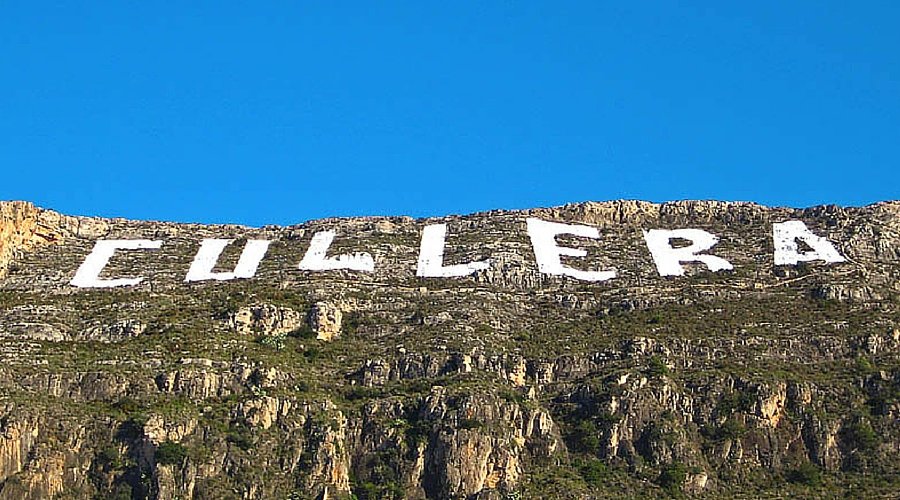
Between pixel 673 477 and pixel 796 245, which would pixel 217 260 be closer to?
pixel 796 245

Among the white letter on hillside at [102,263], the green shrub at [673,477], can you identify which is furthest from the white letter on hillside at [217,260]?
the green shrub at [673,477]

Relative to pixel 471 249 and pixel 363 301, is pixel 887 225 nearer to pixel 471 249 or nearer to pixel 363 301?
pixel 471 249

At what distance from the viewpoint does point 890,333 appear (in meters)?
135

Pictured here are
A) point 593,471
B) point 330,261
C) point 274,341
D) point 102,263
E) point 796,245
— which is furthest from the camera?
point 102,263

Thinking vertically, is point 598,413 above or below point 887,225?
below

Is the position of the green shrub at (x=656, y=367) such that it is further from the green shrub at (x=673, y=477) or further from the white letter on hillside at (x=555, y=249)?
the white letter on hillside at (x=555, y=249)

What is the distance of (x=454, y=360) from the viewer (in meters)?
132

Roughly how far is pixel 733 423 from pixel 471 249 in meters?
33.4

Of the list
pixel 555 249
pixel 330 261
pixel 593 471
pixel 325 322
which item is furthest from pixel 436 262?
pixel 593 471

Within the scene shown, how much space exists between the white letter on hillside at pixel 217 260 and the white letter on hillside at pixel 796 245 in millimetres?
38575

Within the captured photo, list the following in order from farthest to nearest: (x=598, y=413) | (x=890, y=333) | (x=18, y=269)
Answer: (x=18, y=269)
(x=890, y=333)
(x=598, y=413)

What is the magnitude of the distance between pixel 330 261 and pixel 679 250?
26111 mm

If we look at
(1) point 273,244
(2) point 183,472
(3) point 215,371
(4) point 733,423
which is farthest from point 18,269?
(4) point 733,423

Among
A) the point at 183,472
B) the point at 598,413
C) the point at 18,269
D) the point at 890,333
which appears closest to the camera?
the point at 183,472
